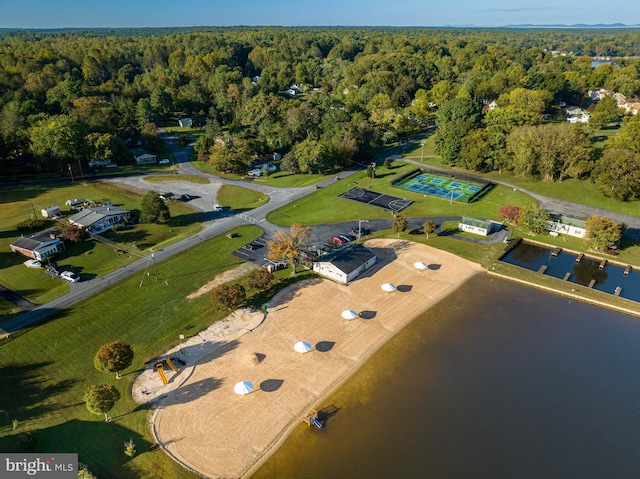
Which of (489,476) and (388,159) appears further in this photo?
(388,159)

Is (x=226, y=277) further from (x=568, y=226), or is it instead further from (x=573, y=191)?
(x=573, y=191)

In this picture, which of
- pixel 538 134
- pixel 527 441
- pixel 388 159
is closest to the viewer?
pixel 527 441

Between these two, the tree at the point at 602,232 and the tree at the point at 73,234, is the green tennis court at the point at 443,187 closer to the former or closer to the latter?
the tree at the point at 602,232

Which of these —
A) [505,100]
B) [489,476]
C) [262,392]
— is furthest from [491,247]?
[505,100]

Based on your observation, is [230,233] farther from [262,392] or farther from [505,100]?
[505,100]

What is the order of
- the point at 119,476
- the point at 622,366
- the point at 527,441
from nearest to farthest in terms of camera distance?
the point at 119,476 < the point at 527,441 < the point at 622,366
